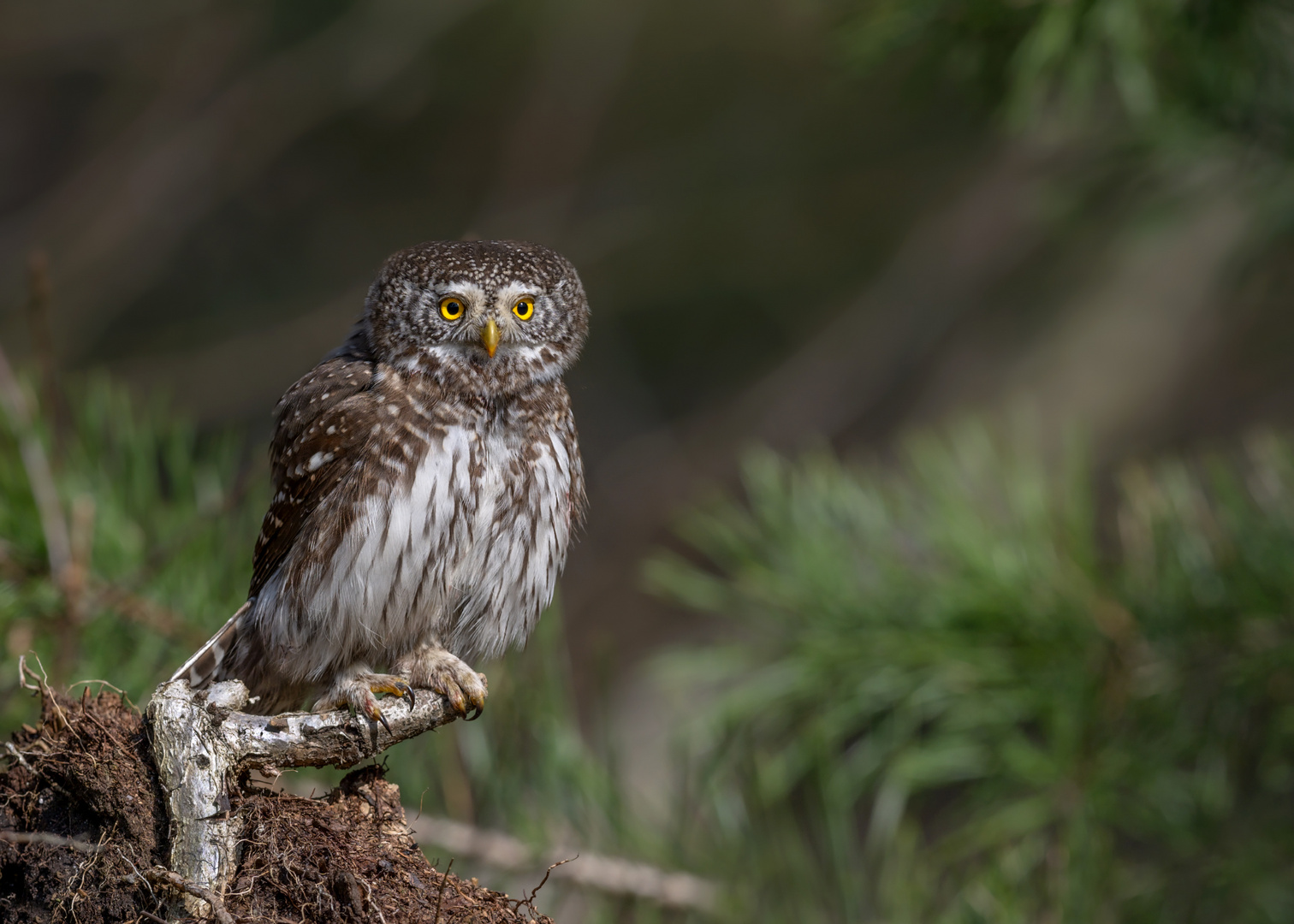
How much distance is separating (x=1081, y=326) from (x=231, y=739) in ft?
19.8

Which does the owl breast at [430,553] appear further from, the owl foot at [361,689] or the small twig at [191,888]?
the small twig at [191,888]

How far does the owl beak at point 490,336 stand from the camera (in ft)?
8.27

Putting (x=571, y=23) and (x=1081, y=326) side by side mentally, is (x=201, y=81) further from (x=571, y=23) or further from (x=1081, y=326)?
(x=1081, y=326)

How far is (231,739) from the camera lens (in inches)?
55.7

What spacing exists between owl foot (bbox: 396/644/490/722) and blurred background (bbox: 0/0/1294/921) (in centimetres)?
33

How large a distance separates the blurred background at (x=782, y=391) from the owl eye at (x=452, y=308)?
0.53m

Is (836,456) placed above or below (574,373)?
below

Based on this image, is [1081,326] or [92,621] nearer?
[92,621]

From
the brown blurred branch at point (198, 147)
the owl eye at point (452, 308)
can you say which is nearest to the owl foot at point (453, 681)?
the owl eye at point (452, 308)

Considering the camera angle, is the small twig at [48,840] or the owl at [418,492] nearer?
the small twig at [48,840]

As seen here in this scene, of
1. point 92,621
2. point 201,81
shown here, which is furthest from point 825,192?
point 92,621

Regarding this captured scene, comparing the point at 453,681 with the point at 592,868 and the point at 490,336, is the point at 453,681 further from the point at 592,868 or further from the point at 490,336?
the point at 490,336

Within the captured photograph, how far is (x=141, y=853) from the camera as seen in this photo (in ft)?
4.52

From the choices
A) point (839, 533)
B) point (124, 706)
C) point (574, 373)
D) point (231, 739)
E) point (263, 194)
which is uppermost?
point (263, 194)
